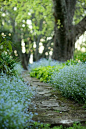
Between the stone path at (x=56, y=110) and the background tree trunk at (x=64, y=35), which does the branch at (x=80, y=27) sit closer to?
the background tree trunk at (x=64, y=35)

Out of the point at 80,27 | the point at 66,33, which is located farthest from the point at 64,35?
the point at 80,27

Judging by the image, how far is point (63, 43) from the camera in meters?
7.82

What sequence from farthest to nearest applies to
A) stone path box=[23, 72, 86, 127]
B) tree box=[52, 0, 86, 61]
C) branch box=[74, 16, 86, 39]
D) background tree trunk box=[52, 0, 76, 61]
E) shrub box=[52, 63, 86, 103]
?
branch box=[74, 16, 86, 39] → tree box=[52, 0, 86, 61] → background tree trunk box=[52, 0, 76, 61] → shrub box=[52, 63, 86, 103] → stone path box=[23, 72, 86, 127]

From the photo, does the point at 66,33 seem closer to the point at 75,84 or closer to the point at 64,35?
the point at 64,35

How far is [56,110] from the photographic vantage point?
9.29 feet

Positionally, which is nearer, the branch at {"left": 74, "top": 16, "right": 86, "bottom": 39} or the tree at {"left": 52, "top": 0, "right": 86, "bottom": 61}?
the tree at {"left": 52, "top": 0, "right": 86, "bottom": 61}

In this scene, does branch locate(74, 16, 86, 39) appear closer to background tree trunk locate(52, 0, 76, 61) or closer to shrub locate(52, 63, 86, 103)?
background tree trunk locate(52, 0, 76, 61)

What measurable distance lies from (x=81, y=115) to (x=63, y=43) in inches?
221

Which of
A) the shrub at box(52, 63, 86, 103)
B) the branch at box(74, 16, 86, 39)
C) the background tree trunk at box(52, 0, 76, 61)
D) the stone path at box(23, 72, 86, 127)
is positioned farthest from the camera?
the branch at box(74, 16, 86, 39)

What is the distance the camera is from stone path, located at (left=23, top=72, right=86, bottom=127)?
2.39m

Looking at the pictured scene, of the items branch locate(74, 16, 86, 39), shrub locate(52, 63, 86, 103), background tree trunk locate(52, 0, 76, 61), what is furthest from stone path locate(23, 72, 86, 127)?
branch locate(74, 16, 86, 39)

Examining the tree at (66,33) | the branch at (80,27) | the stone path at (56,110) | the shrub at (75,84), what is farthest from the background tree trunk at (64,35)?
the stone path at (56,110)

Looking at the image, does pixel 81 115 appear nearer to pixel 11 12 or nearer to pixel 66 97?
pixel 66 97

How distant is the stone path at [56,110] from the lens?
2386 millimetres
